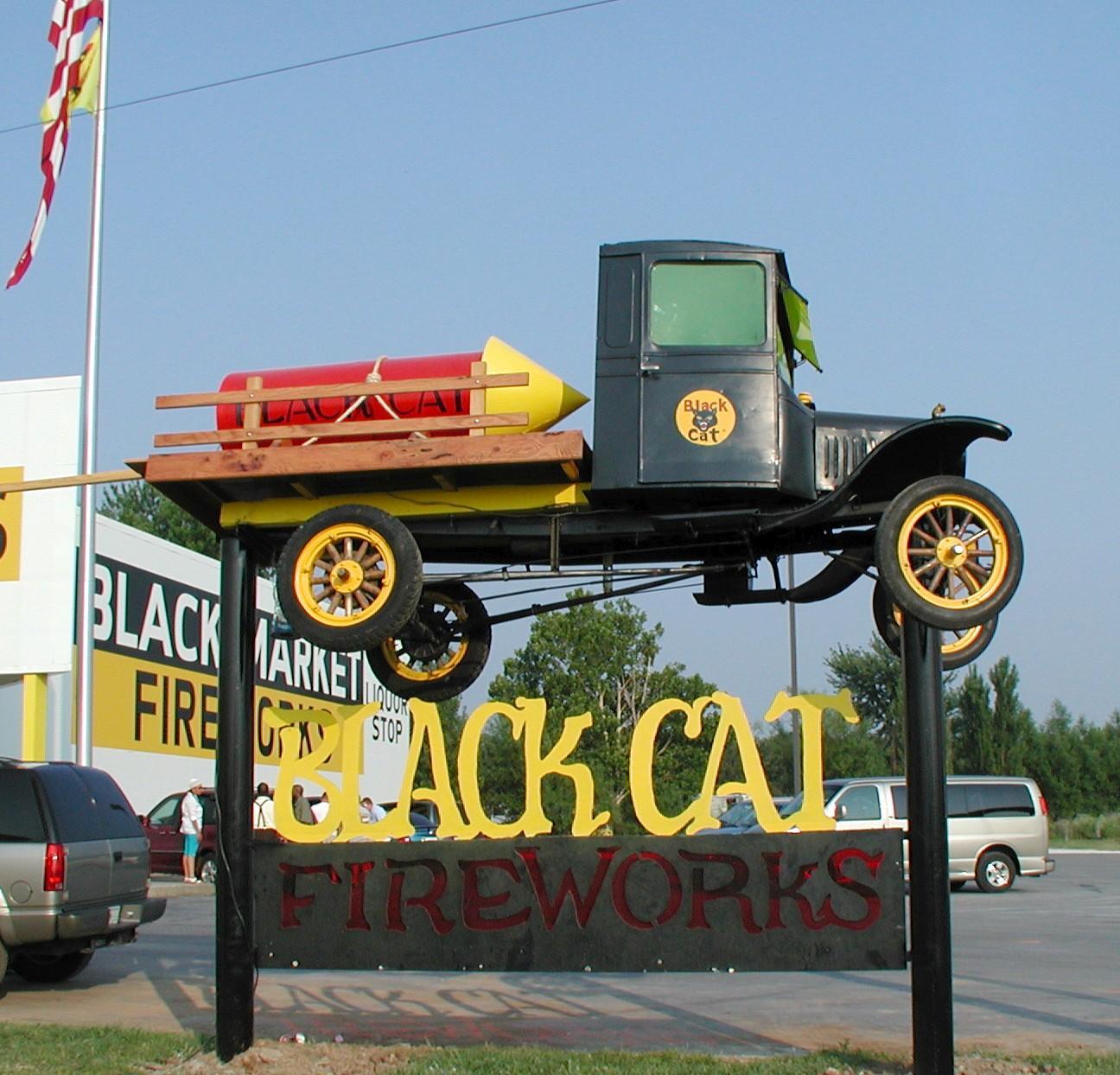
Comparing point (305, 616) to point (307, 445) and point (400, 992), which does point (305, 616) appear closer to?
point (307, 445)

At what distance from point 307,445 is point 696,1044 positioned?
4.54m

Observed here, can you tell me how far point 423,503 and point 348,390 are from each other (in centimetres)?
71

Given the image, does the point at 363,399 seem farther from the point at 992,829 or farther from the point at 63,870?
the point at 992,829

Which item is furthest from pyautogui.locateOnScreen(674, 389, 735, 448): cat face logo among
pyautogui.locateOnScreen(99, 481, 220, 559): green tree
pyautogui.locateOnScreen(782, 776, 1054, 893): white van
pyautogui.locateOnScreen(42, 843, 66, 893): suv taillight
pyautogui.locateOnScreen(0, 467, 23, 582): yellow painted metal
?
pyautogui.locateOnScreen(99, 481, 220, 559): green tree

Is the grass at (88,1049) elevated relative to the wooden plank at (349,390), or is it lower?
lower

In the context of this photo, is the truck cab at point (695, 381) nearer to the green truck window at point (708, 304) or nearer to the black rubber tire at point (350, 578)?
the green truck window at point (708, 304)

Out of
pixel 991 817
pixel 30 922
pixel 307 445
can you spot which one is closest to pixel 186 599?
pixel 991 817

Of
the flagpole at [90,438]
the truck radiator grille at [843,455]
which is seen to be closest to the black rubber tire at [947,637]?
the truck radiator grille at [843,455]

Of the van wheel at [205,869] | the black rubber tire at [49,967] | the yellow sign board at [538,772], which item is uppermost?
the yellow sign board at [538,772]

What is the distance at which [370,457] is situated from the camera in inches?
292

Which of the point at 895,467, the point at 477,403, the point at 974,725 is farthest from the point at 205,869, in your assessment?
the point at 974,725

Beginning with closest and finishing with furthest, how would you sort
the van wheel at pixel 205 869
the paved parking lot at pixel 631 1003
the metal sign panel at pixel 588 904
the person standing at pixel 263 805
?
the metal sign panel at pixel 588 904, the paved parking lot at pixel 631 1003, the person standing at pixel 263 805, the van wheel at pixel 205 869

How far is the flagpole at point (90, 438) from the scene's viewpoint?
19.0 m

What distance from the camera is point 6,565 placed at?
21.3 meters
